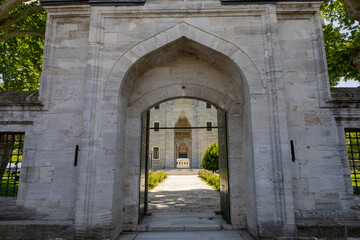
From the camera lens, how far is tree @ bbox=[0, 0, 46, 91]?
7102 millimetres

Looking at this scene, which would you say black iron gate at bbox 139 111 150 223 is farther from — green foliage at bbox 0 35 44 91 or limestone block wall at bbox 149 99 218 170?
limestone block wall at bbox 149 99 218 170

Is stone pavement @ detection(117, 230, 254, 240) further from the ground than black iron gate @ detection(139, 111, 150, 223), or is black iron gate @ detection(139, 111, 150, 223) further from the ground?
black iron gate @ detection(139, 111, 150, 223)

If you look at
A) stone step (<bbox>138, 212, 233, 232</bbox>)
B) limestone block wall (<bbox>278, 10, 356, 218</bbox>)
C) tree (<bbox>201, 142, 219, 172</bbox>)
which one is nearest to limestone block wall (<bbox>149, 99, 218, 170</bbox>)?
tree (<bbox>201, 142, 219, 172</bbox>)

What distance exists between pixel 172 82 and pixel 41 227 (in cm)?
384

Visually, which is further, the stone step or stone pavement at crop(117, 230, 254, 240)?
the stone step

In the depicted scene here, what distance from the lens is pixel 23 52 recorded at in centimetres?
852

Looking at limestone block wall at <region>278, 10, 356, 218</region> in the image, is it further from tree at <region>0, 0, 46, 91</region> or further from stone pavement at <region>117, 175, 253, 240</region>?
tree at <region>0, 0, 46, 91</region>

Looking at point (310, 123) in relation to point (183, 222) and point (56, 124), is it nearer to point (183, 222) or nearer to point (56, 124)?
point (183, 222)

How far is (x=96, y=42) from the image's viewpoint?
4.08m

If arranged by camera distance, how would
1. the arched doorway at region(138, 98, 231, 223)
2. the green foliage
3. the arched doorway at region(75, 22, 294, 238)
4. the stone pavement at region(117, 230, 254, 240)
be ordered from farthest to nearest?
the green foliage → the arched doorway at region(138, 98, 231, 223) → the stone pavement at region(117, 230, 254, 240) → the arched doorway at region(75, 22, 294, 238)

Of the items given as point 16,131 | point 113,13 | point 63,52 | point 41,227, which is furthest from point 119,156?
point 113,13

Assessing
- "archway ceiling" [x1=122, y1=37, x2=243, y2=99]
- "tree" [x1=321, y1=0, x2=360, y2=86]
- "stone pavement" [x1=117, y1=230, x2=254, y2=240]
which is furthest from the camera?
"tree" [x1=321, y1=0, x2=360, y2=86]

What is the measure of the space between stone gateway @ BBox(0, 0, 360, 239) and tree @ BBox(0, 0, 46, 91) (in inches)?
143

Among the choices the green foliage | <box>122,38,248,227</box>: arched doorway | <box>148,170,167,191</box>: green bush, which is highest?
the green foliage
